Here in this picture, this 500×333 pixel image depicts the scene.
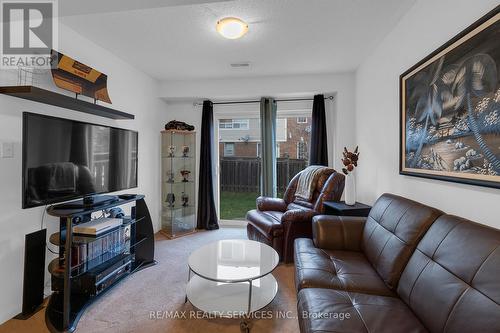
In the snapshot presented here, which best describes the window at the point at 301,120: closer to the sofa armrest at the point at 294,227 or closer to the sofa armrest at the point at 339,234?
the sofa armrest at the point at 294,227

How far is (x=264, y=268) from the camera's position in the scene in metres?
1.81

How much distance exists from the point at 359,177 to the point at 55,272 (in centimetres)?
333

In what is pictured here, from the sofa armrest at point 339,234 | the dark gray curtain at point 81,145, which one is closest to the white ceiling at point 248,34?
the dark gray curtain at point 81,145

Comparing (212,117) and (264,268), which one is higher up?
(212,117)

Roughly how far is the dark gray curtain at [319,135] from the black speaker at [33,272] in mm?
3222

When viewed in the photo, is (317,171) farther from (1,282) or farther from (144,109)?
(1,282)

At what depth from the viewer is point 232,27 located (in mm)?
2104

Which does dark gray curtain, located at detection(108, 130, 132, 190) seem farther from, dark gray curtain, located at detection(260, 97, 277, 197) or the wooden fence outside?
dark gray curtain, located at detection(260, 97, 277, 197)

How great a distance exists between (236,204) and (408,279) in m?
3.29

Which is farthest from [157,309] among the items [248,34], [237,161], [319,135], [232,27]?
[319,135]

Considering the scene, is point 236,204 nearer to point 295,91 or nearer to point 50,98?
point 295,91

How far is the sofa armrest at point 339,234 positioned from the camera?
204cm

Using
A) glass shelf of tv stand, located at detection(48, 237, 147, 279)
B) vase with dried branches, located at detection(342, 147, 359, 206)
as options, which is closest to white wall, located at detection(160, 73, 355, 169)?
vase with dried branches, located at detection(342, 147, 359, 206)

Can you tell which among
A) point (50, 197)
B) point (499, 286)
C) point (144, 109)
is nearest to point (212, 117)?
point (144, 109)
